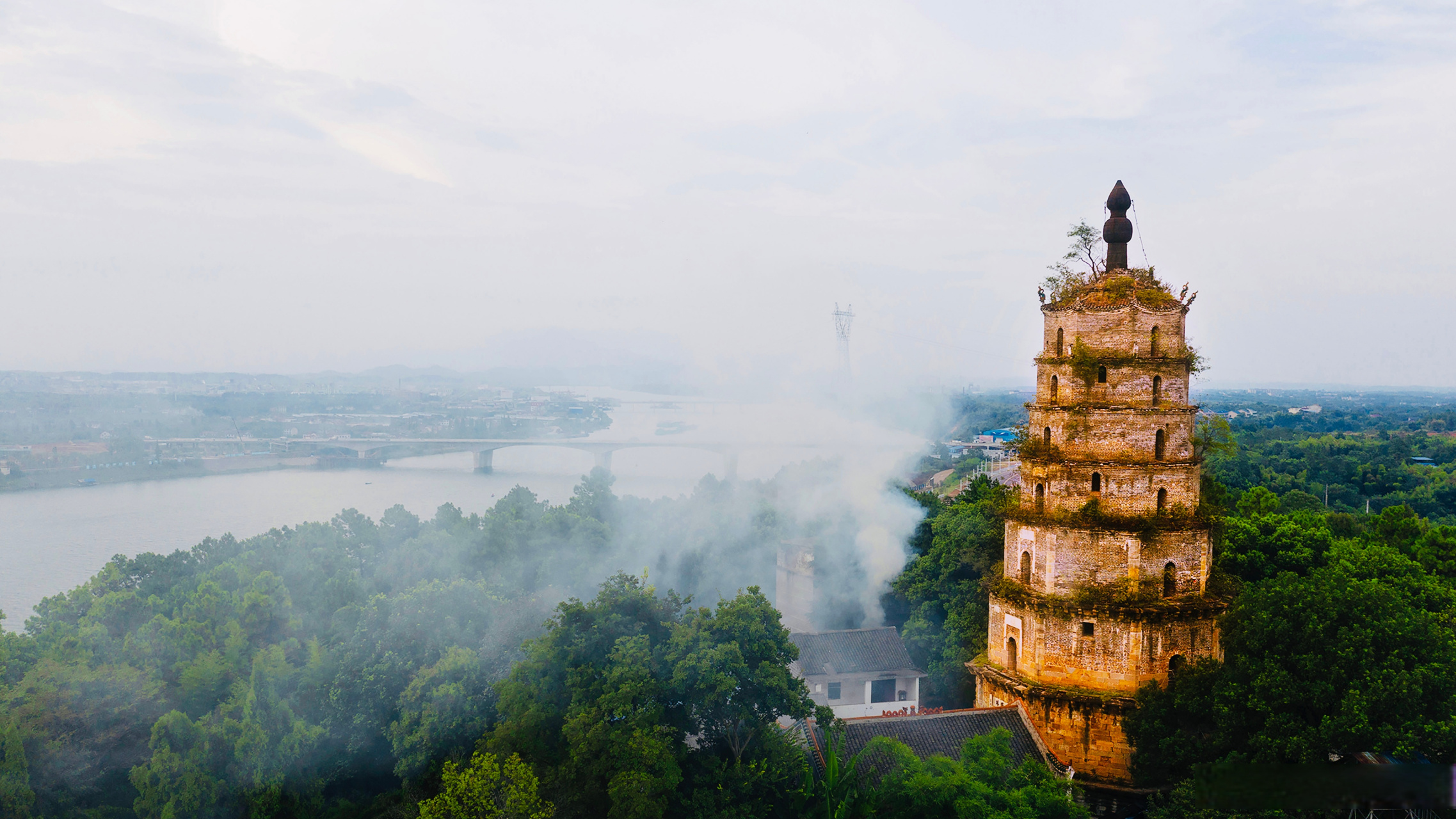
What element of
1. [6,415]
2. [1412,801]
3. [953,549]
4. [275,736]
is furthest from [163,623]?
[6,415]

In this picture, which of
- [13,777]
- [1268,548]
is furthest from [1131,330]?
[13,777]

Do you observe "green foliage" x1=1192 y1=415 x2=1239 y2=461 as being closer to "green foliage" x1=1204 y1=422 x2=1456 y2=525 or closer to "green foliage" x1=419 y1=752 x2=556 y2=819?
"green foliage" x1=419 y1=752 x2=556 y2=819

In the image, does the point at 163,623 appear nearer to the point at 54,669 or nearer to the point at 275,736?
the point at 54,669

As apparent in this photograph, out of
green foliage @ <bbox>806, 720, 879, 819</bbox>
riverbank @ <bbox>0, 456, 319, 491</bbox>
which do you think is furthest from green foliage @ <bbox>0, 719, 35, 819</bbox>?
riverbank @ <bbox>0, 456, 319, 491</bbox>

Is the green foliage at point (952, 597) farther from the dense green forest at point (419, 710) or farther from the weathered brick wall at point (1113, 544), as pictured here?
the dense green forest at point (419, 710)

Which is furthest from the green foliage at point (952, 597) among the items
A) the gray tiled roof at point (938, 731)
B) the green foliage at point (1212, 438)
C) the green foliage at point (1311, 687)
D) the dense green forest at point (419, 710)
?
the dense green forest at point (419, 710)

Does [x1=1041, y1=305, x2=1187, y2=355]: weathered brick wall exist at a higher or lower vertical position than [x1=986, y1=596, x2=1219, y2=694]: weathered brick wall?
higher
